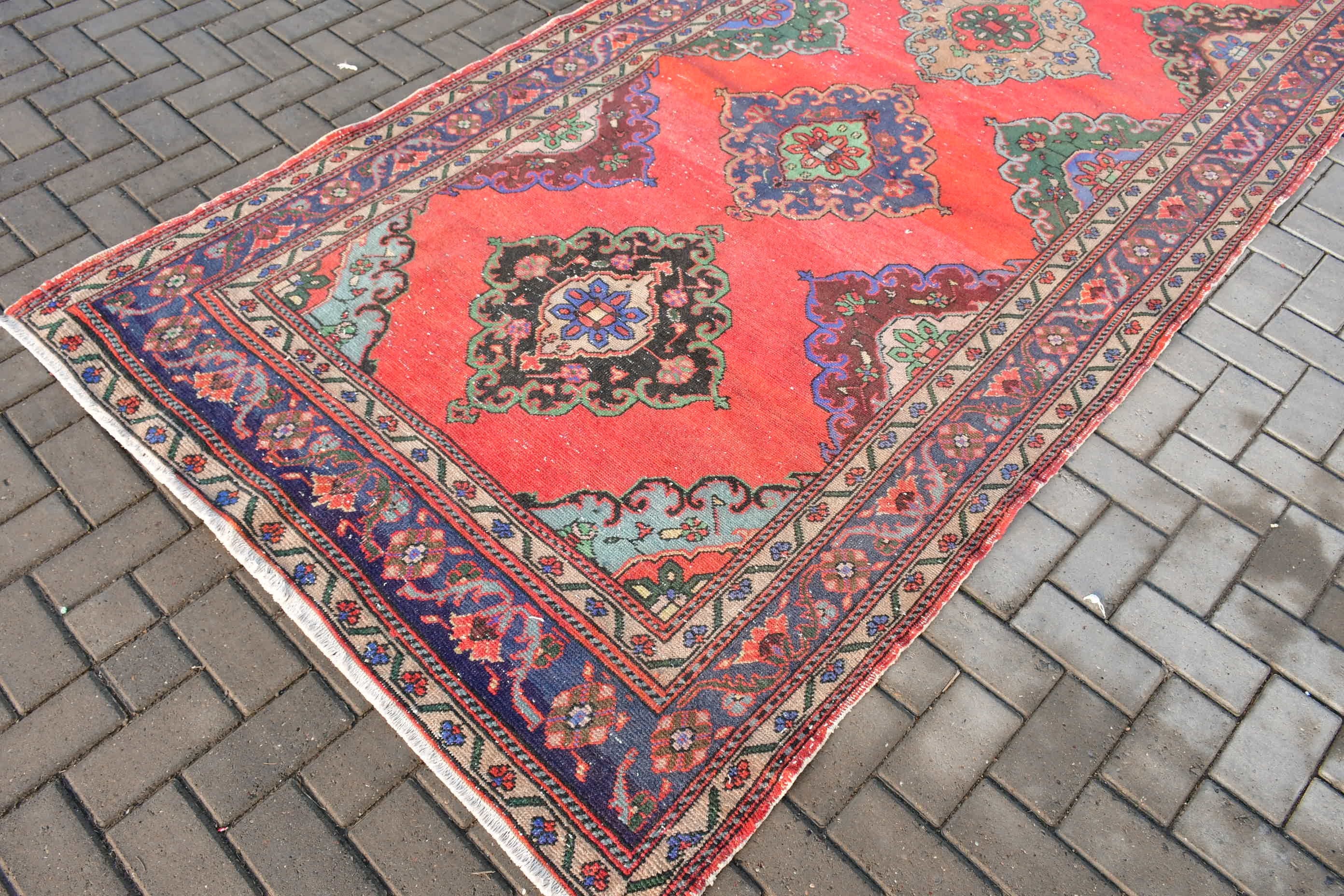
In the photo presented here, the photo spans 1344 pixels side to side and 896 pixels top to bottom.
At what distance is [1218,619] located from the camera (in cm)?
266

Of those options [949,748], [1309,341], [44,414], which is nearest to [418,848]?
[949,748]

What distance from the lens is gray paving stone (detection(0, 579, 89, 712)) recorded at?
8.00 feet

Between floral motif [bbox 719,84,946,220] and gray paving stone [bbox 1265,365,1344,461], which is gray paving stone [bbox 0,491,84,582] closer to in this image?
floral motif [bbox 719,84,946,220]

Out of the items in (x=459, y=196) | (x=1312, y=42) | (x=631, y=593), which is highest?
(x=1312, y=42)

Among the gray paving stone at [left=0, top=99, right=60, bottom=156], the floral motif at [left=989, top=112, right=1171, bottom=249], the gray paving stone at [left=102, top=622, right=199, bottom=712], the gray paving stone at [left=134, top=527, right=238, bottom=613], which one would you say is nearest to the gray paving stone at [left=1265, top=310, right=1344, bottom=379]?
the floral motif at [left=989, top=112, right=1171, bottom=249]

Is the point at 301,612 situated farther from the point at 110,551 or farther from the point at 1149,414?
the point at 1149,414

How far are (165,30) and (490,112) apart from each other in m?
1.62

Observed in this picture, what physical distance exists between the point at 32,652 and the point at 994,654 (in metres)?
2.61

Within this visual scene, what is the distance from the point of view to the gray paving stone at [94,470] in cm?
277

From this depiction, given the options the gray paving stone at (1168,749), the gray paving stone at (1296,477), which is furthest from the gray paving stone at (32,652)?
the gray paving stone at (1296,477)

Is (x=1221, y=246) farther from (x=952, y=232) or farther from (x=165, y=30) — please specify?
(x=165, y=30)

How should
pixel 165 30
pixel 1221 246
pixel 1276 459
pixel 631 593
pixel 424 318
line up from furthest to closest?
pixel 165 30
pixel 1221 246
pixel 424 318
pixel 1276 459
pixel 631 593

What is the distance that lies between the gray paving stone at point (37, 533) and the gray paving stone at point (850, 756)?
86.0 inches

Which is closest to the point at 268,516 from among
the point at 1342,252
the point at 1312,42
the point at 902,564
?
the point at 902,564
